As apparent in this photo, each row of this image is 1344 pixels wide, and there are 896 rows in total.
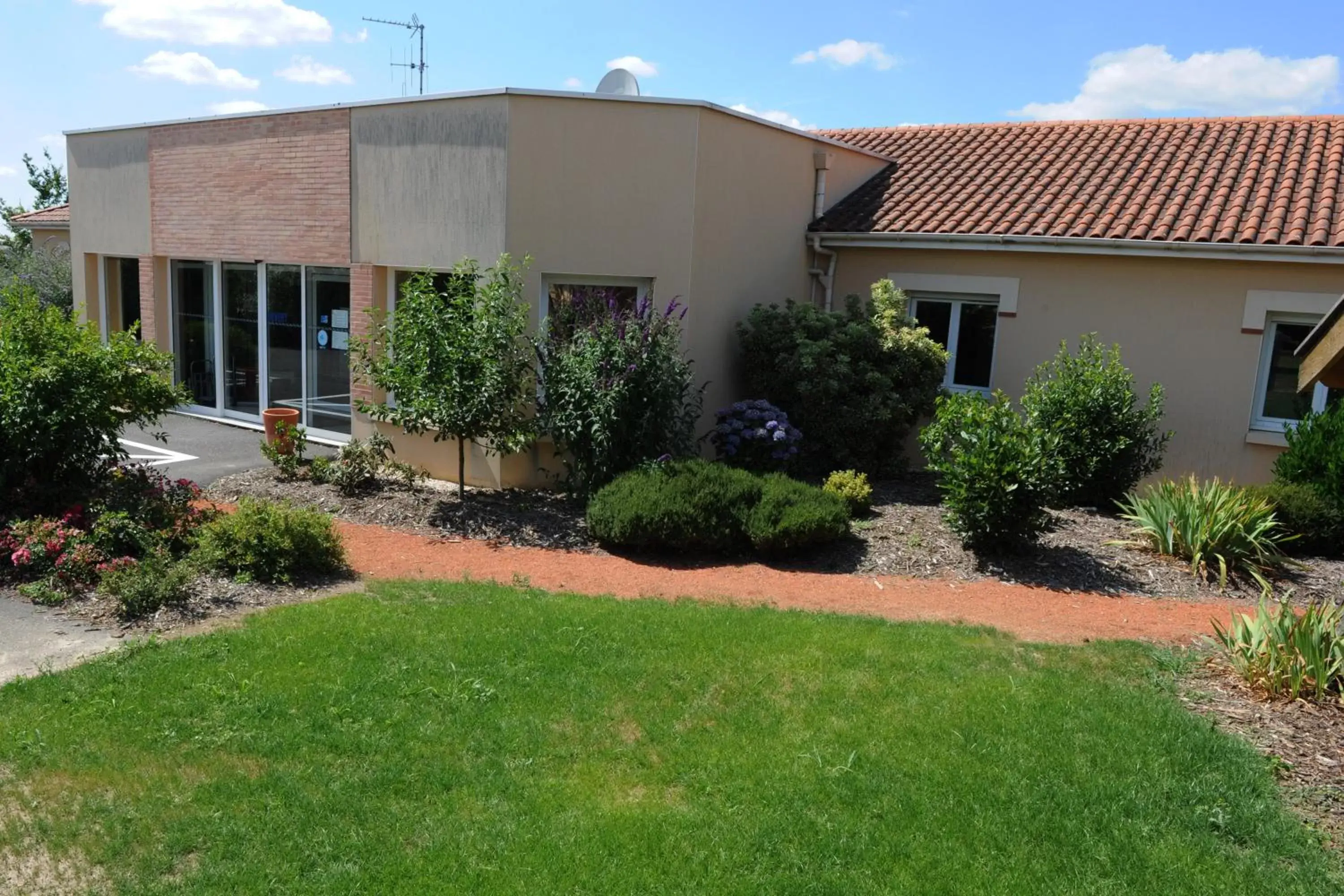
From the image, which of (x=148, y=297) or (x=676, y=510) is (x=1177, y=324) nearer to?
(x=676, y=510)

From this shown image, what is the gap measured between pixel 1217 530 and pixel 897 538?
2864mm

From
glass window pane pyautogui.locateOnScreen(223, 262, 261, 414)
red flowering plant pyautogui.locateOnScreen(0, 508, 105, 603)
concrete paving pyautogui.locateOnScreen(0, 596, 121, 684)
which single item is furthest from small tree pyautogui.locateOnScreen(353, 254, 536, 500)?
glass window pane pyautogui.locateOnScreen(223, 262, 261, 414)

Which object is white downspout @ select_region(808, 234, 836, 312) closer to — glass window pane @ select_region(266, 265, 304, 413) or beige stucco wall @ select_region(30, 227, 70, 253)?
glass window pane @ select_region(266, 265, 304, 413)

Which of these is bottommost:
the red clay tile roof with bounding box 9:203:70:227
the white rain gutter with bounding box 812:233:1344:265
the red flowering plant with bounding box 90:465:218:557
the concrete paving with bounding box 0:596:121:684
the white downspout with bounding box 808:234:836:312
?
the concrete paving with bounding box 0:596:121:684

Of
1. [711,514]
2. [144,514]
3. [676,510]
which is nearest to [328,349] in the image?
[144,514]

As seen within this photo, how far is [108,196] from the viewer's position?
55.3 ft

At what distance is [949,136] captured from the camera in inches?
676

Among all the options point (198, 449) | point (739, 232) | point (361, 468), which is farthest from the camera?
point (198, 449)

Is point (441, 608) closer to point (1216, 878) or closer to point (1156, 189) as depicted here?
point (1216, 878)

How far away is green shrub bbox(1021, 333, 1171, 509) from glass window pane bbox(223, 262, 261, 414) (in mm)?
11055

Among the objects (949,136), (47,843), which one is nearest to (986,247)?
(949,136)

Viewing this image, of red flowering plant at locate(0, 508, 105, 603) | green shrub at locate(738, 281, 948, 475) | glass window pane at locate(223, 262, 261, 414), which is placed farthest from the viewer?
glass window pane at locate(223, 262, 261, 414)

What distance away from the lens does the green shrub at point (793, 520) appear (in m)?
9.42

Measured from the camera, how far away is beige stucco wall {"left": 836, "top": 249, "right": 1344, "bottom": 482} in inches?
471
